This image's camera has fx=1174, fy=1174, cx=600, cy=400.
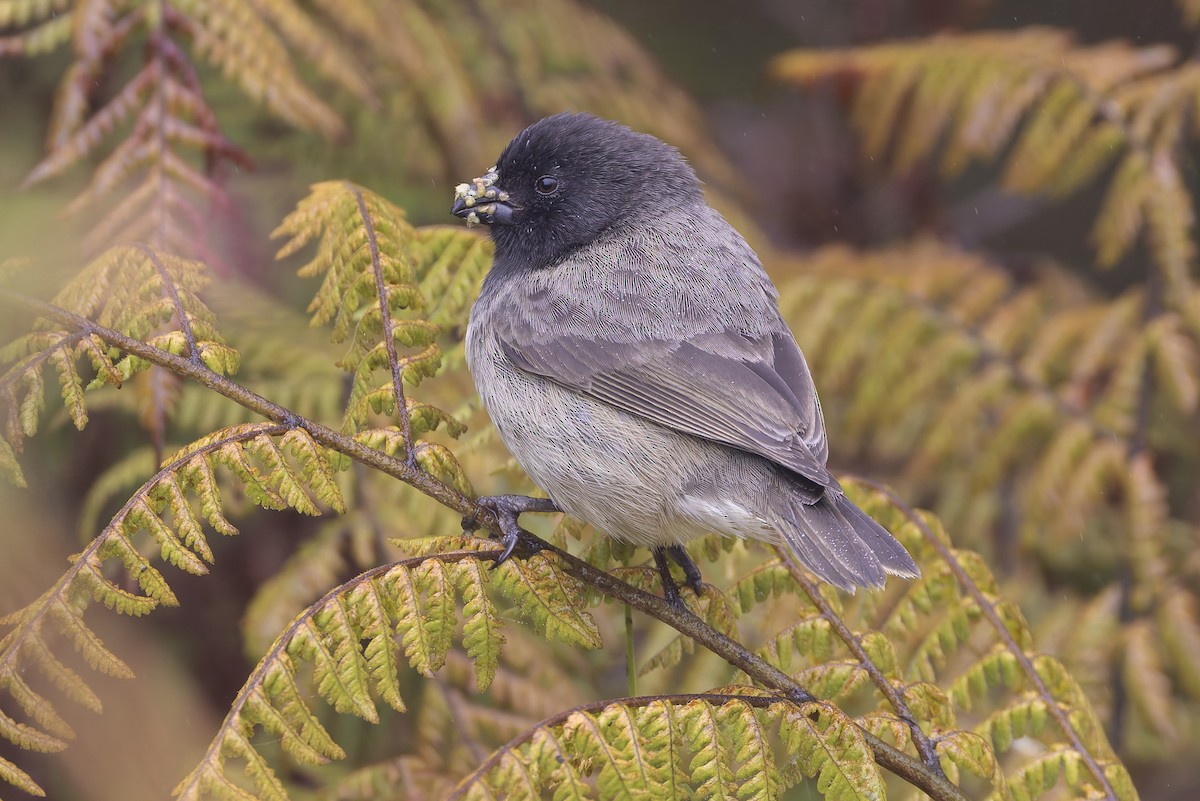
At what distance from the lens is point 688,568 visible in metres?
2.98

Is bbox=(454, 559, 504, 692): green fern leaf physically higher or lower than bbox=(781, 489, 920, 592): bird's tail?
higher

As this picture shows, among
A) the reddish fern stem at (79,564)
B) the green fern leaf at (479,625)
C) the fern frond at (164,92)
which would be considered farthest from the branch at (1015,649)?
the fern frond at (164,92)

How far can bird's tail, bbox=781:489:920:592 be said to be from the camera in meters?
2.54

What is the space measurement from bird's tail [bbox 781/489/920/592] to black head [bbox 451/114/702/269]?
1231 millimetres

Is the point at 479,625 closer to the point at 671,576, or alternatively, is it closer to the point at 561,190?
the point at 671,576

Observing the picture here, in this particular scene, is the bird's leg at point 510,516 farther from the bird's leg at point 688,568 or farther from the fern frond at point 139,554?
the fern frond at point 139,554

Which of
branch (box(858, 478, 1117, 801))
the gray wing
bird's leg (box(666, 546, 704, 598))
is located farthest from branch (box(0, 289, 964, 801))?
the gray wing

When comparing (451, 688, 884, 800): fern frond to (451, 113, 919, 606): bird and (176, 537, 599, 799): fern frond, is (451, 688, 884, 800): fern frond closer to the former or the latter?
(176, 537, 599, 799): fern frond

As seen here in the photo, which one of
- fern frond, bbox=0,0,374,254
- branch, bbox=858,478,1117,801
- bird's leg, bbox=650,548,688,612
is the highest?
fern frond, bbox=0,0,374,254

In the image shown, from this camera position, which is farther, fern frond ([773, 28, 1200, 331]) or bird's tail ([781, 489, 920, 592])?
fern frond ([773, 28, 1200, 331])

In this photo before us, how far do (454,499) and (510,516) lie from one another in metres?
0.29

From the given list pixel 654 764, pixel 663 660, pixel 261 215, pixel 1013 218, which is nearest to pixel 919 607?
pixel 663 660

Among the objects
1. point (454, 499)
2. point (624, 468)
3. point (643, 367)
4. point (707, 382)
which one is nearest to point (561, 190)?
point (643, 367)

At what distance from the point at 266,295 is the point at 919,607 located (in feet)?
8.32
